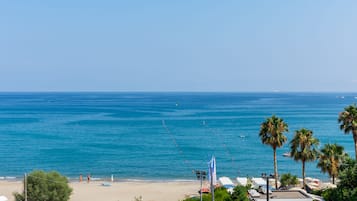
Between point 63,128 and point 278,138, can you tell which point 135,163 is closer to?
point 278,138

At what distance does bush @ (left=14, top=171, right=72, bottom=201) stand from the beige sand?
6.97 meters

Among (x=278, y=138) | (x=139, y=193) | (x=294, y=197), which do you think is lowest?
(x=139, y=193)

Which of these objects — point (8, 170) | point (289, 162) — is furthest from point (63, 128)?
point (289, 162)

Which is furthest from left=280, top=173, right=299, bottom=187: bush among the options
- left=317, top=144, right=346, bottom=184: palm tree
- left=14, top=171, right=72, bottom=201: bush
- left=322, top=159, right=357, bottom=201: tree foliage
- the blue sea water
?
left=14, top=171, right=72, bottom=201: bush

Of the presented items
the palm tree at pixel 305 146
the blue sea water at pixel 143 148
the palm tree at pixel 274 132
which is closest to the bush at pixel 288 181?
the palm tree at pixel 274 132

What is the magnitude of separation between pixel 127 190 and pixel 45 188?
46.4 ft

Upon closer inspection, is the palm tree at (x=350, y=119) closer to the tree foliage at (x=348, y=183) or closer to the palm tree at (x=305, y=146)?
the palm tree at (x=305, y=146)

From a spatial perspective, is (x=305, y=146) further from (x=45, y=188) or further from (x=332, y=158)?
(x=45, y=188)

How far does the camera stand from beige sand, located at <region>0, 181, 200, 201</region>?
42562 mm

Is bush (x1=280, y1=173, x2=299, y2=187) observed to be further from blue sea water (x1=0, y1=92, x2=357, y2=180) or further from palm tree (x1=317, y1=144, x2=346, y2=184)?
blue sea water (x1=0, y1=92, x2=357, y2=180)

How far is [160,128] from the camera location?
112 m

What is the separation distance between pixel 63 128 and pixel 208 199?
89.1 metres

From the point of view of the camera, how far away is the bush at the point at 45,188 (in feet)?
109

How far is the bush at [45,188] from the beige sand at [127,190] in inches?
274
